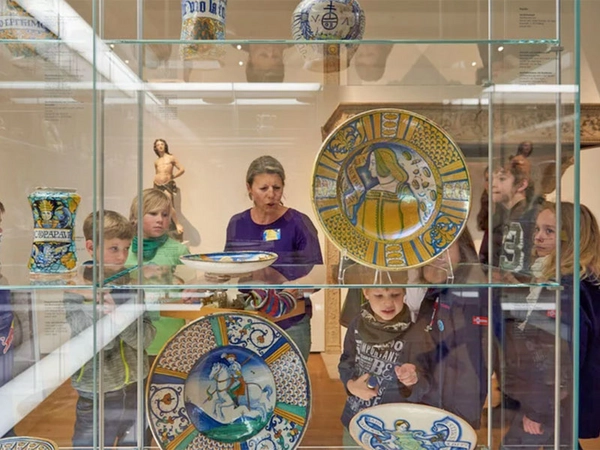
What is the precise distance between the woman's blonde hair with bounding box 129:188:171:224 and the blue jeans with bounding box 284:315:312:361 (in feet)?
1.11

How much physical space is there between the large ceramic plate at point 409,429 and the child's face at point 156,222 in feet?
1.62

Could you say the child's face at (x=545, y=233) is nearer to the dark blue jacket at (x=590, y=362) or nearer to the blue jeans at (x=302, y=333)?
the blue jeans at (x=302, y=333)

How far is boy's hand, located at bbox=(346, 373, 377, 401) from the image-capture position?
119cm

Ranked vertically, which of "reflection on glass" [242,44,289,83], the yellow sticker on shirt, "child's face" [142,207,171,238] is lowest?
the yellow sticker on shirt

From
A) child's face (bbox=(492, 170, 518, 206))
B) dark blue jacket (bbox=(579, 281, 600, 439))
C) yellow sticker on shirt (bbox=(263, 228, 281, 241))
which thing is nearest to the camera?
child's face (bbox=(492, 170, 518, 206))

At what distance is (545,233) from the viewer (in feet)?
3.06

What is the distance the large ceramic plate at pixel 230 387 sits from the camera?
0.98 metres

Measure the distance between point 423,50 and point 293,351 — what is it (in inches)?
22.2

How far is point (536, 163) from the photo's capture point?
3.14 feet

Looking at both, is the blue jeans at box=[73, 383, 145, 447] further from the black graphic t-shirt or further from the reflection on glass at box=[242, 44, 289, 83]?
the reflection on glass at box=[242, 44, 289, 83]

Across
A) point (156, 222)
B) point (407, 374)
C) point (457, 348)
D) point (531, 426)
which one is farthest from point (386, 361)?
point (156, 222)

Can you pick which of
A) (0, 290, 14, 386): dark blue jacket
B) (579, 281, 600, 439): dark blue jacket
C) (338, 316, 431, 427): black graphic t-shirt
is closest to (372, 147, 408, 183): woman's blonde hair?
(338, 316, 431, 427): black graphic t-shirt

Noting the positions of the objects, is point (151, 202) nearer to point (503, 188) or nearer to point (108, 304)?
point (108, 304)

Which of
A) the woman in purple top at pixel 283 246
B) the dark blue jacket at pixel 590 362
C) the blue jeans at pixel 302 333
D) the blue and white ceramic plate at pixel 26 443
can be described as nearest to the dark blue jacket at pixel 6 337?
the blue and white ceramic plate at pixel 26 443
